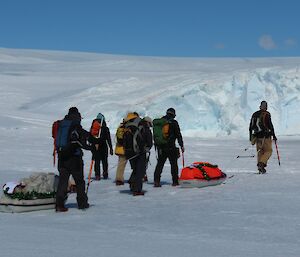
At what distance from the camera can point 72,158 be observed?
20.6ft

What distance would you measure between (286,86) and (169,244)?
1966 cm

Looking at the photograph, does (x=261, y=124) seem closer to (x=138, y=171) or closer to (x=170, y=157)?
(x=170, y=157)

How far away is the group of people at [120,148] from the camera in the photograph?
6.23 metres

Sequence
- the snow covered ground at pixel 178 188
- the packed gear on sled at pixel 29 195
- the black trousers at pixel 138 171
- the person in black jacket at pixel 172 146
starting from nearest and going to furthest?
the snow covered ground at pixel 178 188, the packed gear on sled at pixel 29 195, the black trousers at pixel 138 171, the person in black jacket at pixel 172 146

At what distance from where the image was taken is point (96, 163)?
987 centimetres

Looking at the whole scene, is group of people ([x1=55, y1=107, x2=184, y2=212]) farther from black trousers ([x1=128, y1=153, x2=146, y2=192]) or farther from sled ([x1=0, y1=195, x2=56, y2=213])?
sled ([x1=0, y1=195, x2=56, y2=213])

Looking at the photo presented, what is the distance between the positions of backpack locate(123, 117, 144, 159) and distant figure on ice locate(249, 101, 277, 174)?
2.63m

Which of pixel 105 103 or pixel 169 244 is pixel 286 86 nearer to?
pixel 105 103

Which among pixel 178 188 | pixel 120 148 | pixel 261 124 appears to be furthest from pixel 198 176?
pixel 261 124

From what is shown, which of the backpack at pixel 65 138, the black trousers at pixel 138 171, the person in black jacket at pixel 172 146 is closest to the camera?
the backpack at pixel 65 138

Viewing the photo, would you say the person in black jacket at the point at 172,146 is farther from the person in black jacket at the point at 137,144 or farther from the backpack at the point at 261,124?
the backpack at the point at 261,124

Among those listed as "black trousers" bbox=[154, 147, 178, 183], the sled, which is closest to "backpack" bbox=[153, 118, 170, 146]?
"black trousers" bbox=[154, 147, 178, 183]

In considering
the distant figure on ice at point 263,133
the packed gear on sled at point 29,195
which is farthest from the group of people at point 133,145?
the packed gear on sled at point 29,195

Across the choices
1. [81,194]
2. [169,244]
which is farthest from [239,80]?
[169,244]
